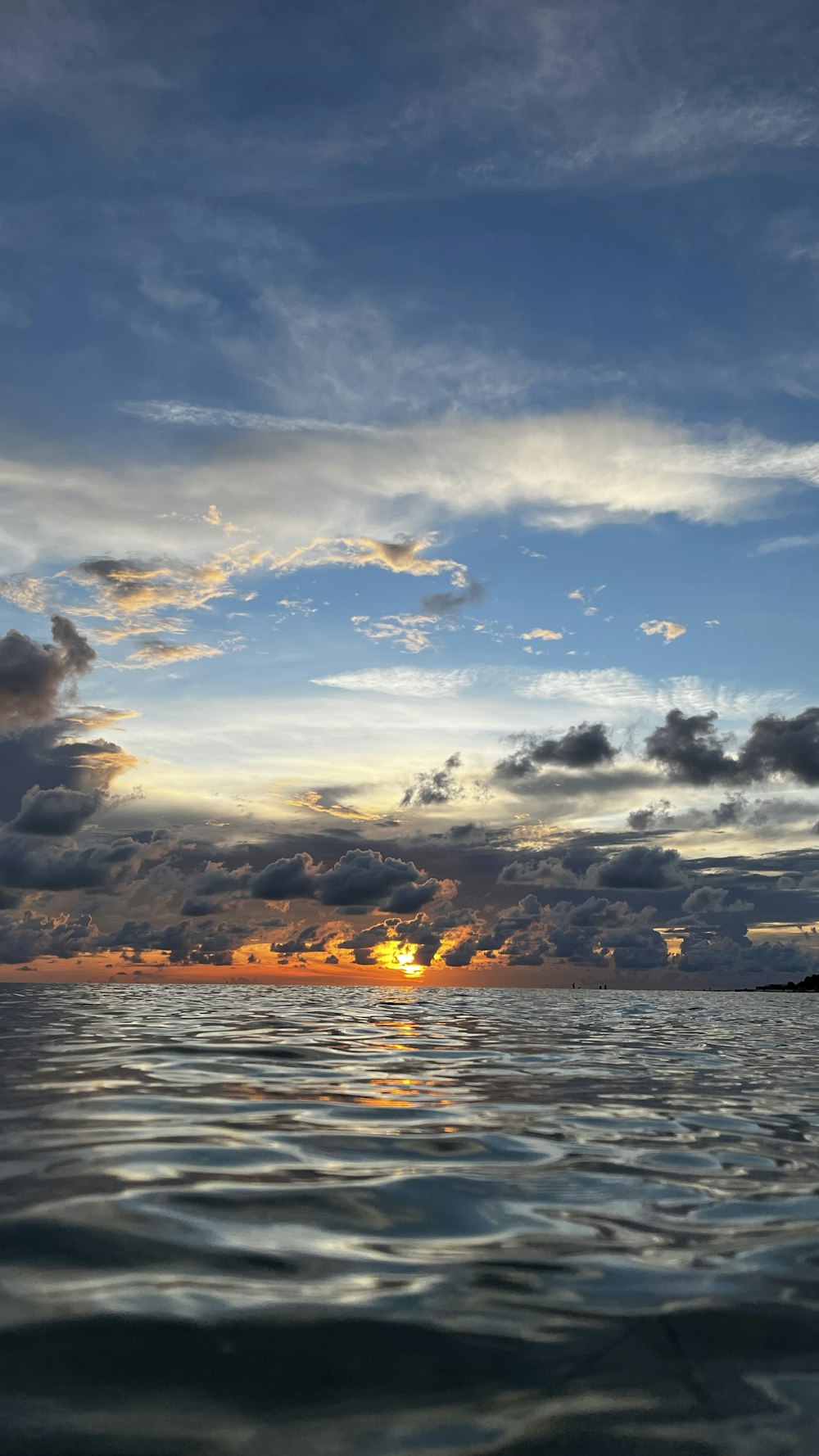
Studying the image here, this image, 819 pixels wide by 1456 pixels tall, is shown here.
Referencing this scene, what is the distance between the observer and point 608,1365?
173 inches

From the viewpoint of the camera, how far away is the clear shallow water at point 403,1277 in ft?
12.4

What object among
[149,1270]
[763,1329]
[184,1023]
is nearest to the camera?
[763,1329]

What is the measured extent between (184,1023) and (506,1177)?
2505 cm

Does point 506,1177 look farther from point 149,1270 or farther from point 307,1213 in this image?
point 149,1270

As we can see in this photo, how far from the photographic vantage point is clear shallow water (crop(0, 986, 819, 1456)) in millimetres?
3793

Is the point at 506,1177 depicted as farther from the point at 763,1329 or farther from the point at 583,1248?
the point at 763,1329

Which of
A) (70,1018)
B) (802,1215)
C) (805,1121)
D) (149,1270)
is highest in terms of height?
(149,1270)

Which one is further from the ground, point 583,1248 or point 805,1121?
point 583,1248

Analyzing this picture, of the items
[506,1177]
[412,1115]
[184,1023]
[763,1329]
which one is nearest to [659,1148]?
[506,1177]

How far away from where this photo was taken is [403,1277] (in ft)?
18.4

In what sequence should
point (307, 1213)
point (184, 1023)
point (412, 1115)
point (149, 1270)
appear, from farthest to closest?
point (184, 1023), point (412, 1115), point (307, 1213), point (149, 1270)

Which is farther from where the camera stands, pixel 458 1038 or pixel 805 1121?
pixel 458 1038

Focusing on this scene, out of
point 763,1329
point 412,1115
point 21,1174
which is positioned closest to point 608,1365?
point 763,1329

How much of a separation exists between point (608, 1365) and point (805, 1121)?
945 cm
